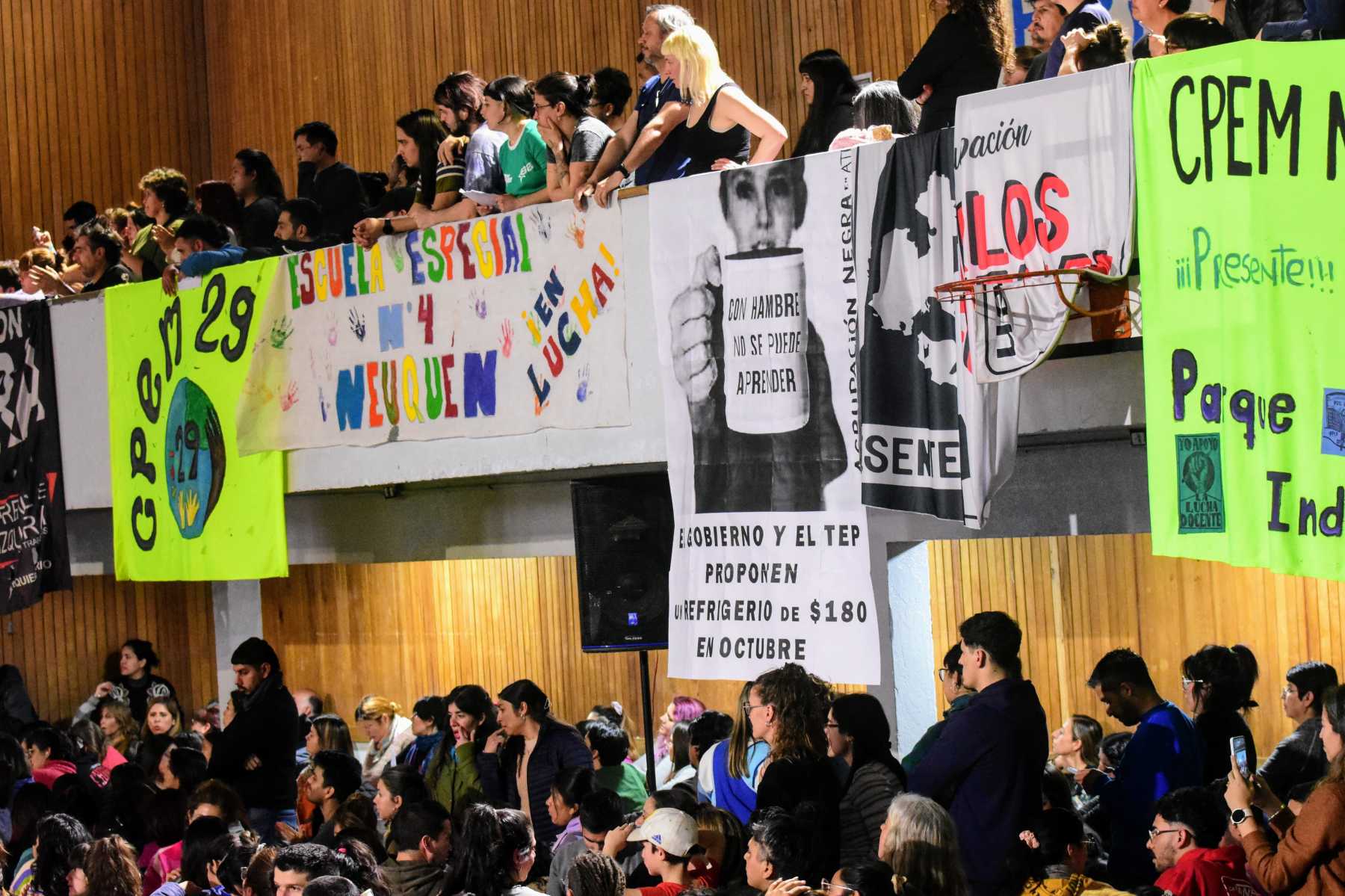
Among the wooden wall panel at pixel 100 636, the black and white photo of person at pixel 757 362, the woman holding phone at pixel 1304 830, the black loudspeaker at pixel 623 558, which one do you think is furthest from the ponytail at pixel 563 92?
the wooden wall panel at pixel 100 636

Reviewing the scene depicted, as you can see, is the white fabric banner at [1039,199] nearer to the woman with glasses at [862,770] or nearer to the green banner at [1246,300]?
the green banner at [1246,300]

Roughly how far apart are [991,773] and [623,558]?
2609 mm

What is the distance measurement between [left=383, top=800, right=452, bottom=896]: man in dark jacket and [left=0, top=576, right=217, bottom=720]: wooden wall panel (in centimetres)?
932

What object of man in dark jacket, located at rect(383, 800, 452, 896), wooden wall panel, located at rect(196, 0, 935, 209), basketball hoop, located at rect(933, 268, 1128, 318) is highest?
wooden wall panel, located at rect(196, 0, 935, 209)

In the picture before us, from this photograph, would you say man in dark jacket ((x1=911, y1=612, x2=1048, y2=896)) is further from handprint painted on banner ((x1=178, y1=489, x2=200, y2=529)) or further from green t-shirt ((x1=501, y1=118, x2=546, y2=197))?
handprint painted on banner ((x1=178, y1=489, x2=200, y2=529))

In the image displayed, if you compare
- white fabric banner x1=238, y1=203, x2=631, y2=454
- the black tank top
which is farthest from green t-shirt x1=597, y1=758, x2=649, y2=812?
the black tank top

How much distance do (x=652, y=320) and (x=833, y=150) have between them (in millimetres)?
1312

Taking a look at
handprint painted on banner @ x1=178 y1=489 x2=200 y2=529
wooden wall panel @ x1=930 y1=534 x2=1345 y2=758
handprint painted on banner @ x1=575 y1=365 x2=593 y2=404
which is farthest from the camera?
wooden wall panel @ x1=930 y1=534 x2=1345 y2=758

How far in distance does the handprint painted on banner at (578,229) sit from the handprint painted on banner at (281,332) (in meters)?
2.08

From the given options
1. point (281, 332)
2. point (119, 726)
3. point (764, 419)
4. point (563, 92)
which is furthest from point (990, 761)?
point (119, 726)

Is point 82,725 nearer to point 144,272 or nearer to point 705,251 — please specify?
point 144,272

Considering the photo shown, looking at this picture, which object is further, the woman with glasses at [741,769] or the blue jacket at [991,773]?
the woman with glasses at [741,769]

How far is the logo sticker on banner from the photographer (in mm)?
6270

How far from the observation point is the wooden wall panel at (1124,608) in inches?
425
